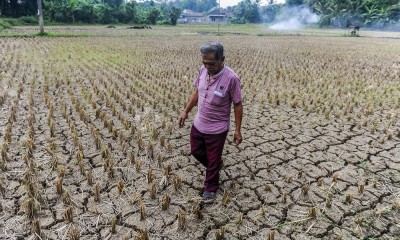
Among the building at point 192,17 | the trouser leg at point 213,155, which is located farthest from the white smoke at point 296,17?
the trouser leg at point 213,155

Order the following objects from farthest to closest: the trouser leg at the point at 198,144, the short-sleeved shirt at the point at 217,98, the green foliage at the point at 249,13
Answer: the green foliage at the point at 249,13 → the trouser leg at the point at 198,144 → the short-sleeved shirt at the point at 217,98

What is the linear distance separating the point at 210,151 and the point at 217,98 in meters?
0.52

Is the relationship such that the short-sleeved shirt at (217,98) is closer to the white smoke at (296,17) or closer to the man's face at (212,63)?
the man's face at (212,63)

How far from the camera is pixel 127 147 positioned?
3.96m

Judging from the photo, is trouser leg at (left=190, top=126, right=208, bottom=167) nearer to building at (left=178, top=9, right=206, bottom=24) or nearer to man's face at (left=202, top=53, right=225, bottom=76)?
man's face at (left=202, top=53, right=225, bottom=76)

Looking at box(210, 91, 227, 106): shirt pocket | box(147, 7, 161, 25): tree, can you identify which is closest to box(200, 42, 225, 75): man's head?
box(210, 91, 227, 106): shirt pocket

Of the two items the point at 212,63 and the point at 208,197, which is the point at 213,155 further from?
the point at 212,63

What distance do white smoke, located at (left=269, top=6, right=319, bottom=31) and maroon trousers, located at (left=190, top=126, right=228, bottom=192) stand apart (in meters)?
54.6

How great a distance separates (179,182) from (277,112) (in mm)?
3133

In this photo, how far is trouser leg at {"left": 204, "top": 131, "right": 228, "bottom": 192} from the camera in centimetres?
273

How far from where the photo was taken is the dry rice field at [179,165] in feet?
8.57

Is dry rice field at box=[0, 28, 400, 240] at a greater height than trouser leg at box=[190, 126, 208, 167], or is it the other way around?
trouser leg at box=[190, 126, 208, 167]

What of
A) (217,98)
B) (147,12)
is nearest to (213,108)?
(217,98)

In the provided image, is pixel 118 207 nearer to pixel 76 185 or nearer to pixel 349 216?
pixel 76 185
